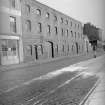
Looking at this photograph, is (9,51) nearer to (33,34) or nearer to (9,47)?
(9,47)

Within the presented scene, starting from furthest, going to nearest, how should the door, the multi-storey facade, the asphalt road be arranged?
the multi-storey facade → the door → the asphalt road

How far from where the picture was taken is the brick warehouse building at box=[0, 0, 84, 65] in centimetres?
1855

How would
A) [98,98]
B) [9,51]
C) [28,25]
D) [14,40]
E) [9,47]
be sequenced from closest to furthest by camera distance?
[98,98], [9,51], [9,47], [14,40], [28,25]

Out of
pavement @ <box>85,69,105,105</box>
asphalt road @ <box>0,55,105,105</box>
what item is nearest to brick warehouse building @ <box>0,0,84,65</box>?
asphalt road @ <box>0,55,105,105</box>

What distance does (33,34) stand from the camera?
2462 cm

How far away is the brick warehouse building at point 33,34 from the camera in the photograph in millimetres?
18550

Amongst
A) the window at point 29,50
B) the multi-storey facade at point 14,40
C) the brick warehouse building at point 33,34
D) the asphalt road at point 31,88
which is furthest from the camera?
the window at point 29,50

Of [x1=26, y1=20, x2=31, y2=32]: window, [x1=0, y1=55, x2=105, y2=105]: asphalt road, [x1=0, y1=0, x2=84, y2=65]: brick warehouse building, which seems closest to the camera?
[x1=0, y1=55, x2=105, y2=105]: asphalt road

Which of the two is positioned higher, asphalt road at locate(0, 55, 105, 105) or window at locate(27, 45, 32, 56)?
window at locate(27, 45, 32, 56)

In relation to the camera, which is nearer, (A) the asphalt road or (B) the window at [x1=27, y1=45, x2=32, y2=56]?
(A) the asphalt road

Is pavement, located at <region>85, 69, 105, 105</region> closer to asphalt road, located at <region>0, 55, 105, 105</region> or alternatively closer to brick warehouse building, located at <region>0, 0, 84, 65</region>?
asphalt road, located at <region>0, 55, 105, 105</region>

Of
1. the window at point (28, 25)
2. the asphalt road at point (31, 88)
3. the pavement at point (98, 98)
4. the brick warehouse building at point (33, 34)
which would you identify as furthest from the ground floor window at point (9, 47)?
the pavement at point (98, 98)

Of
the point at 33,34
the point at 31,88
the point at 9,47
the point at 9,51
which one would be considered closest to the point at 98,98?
the point at 31,88

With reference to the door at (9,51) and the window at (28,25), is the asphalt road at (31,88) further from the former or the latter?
the window at (28,25)
